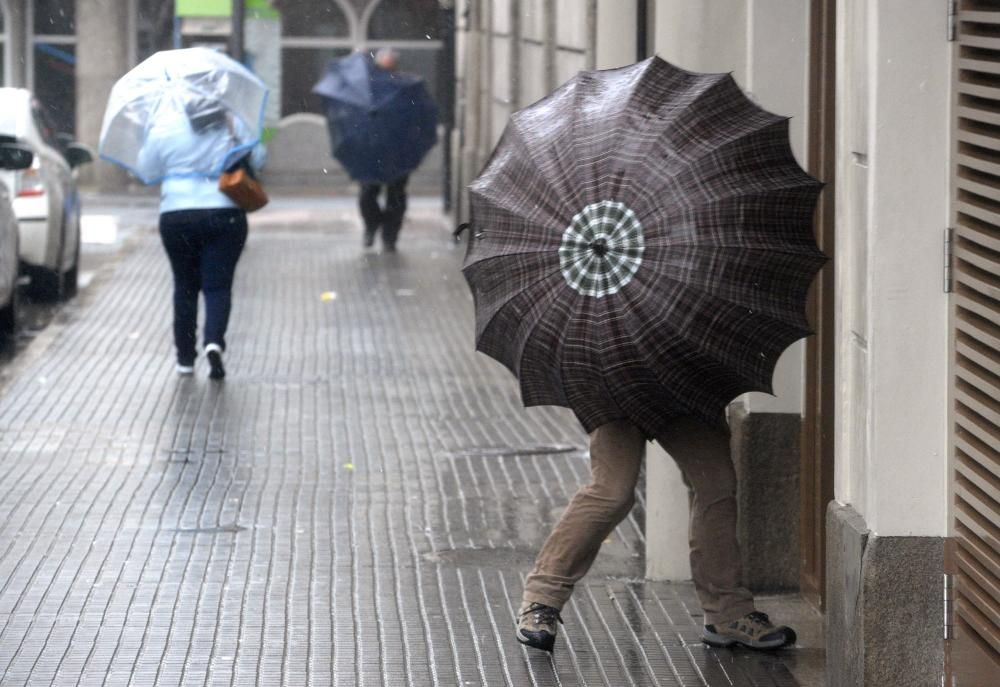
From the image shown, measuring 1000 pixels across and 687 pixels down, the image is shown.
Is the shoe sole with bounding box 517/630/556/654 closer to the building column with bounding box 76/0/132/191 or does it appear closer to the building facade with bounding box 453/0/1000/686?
the building facade with bounding box 453/0/1000/686

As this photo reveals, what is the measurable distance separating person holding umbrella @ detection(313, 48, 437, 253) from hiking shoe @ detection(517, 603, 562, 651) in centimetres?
1396

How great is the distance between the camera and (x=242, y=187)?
11.0 metres

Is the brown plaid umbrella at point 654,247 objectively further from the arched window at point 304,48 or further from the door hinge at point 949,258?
the arched window at point 304,48

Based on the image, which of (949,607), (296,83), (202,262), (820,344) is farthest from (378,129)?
(949,607)

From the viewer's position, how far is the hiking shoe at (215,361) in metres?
11.5

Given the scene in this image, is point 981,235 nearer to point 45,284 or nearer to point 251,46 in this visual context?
point 45,284

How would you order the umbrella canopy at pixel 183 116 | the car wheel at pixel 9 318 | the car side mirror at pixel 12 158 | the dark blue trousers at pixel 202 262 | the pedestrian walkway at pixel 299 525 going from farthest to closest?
the car wheel at pixel 9 318 → the car side mirror at pixel 12 158 → the dark blue trousers at pixel 202 262 → the umbrella canopy at pixel 183 116 → the pedestrian walkway at pixel 299 525

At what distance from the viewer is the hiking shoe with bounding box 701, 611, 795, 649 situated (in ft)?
19.9

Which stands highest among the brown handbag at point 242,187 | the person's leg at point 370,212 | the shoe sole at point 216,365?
the brown handbag at point 242,187

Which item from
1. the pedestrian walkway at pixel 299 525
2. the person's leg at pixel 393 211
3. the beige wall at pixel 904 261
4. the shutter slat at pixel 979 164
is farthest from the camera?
the person's leg at pixel 393 211

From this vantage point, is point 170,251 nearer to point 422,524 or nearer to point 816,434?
point 422,524

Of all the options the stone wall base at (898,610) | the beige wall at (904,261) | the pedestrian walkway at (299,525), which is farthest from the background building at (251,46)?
the stone wall base at (898,610)

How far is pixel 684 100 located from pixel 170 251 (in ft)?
21.4

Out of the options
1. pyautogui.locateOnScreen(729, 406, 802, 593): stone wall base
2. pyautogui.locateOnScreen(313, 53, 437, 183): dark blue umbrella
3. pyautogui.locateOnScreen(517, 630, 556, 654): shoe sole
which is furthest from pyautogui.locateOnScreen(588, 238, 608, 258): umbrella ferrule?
pyautogui.locateOnScreen(313, 53, 437, 183): dark blue umbrella
